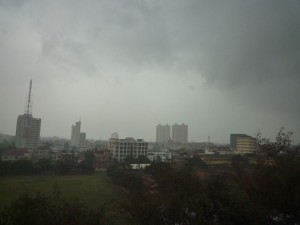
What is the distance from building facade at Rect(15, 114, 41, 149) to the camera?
182ft

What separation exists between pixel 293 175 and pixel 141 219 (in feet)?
15.2

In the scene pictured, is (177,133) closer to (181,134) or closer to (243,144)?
(181,134)

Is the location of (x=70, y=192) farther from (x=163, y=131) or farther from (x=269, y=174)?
(x=163, y=131)

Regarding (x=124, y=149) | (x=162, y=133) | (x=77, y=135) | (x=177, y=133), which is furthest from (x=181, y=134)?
(x=124, y=149)

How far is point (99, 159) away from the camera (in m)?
34.4

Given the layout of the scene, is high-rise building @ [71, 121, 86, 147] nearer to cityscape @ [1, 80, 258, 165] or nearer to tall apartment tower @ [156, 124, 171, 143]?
cityscape @ [1, 80, 258, 165]

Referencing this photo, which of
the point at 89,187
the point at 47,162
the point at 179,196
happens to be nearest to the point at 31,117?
Answer: the point at 47,162

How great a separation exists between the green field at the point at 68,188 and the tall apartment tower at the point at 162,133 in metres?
77.6

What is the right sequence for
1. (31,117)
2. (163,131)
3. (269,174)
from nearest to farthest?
1. (269,174)
2. (31,117)
3. (163,131)

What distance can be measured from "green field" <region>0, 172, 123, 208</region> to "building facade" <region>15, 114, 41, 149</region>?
3353cm

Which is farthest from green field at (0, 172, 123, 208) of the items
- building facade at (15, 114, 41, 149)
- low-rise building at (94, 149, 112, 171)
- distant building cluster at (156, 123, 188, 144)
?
distant building cluster at (156, 123, 188, 144)

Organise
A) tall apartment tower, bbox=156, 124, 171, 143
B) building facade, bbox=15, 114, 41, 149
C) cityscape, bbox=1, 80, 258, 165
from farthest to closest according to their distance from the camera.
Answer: tall apartment tower, bbox=156, 124, 171, 143 → building facade, bbox=15, 114, 41, 149 → cityscape, bbox=1, 80, 258, 165

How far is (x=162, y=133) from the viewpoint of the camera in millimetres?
105188

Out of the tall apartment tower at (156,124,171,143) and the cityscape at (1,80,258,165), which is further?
the tall apartment tower at (156,124,171,143)
